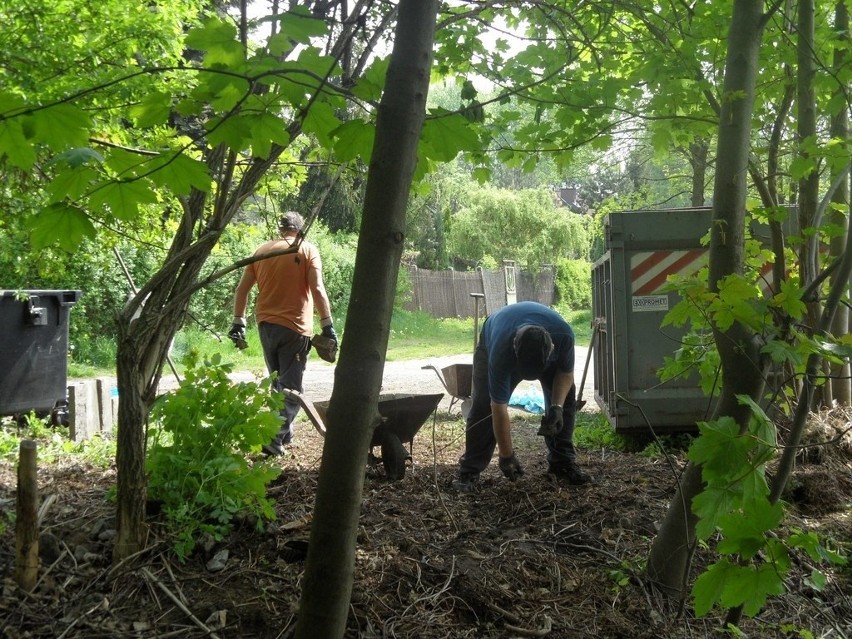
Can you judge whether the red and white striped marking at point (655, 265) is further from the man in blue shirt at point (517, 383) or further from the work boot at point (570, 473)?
the work boot at point (570, 473)

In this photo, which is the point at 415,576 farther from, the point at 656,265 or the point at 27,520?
the point at 656,265

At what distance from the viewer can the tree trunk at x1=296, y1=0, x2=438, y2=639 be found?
5.92 feet

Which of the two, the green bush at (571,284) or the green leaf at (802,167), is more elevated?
the green bush at (571,284)

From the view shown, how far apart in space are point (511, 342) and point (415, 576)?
202cm

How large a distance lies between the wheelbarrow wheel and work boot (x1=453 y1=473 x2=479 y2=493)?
36cm

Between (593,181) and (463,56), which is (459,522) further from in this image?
(593,181)

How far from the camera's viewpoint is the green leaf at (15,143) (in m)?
1.86

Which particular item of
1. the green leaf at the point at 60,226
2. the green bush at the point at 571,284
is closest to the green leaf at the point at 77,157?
the green leaf at the point at 60,226

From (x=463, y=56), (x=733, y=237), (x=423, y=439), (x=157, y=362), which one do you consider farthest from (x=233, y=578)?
(x=423, y=439)

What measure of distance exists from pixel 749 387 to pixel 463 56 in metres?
2.59

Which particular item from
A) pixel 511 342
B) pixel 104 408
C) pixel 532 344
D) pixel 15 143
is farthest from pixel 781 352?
pixel 104 408

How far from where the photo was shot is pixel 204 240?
3.16 meters

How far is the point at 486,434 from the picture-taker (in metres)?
5.25

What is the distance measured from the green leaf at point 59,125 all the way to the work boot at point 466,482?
140 inches
